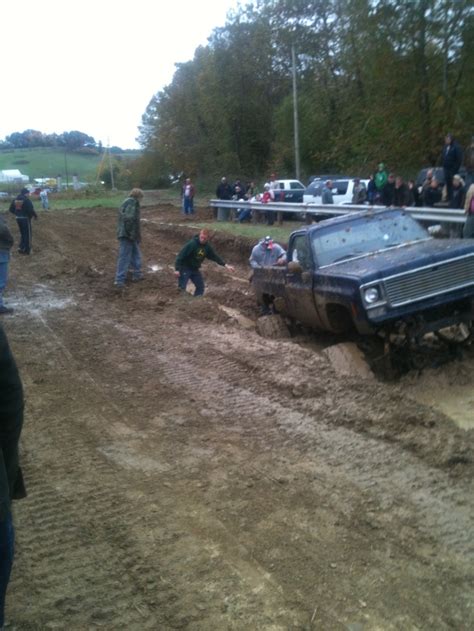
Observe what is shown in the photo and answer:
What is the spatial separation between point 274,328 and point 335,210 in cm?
865

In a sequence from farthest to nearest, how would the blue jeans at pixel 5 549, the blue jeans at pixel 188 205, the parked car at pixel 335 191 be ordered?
the blue jeans at pixel 188 205 < the parked car at pixel 335 191 < the blue jeans at pixel 5 549

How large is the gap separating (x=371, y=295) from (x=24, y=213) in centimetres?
1279

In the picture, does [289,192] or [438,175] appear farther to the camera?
[289,192]

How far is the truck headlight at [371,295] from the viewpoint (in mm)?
7285

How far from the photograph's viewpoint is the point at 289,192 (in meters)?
29.0

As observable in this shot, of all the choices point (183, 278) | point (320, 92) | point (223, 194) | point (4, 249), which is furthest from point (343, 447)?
point (320, 92)

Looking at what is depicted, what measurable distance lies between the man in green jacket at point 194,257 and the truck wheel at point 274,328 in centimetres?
228

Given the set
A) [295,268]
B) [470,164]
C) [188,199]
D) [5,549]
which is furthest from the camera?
[188,199]

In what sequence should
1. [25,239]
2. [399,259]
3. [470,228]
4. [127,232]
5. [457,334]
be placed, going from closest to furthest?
1. [399,259]
2. [457,334]
3. [470,228]
4. [127,232]
5. [25,239]

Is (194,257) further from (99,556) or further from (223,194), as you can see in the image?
(223,194)

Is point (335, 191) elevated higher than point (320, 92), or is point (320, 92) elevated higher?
point (320, 92)

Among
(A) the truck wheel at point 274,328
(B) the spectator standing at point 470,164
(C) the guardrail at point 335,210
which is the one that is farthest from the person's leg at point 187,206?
(A) the truck wheel at point 274,328

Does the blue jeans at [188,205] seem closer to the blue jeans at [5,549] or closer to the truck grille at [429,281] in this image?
the truck grille at [429,281]

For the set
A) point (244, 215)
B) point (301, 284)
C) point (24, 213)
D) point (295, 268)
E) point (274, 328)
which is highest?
point (24, 213)
